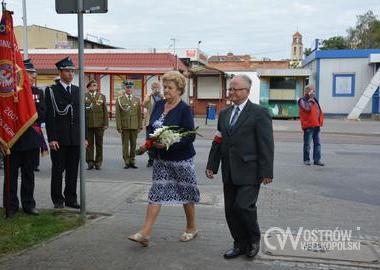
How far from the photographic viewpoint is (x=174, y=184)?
19.4 feet

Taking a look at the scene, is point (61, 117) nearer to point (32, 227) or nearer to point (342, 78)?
point (32, 227)

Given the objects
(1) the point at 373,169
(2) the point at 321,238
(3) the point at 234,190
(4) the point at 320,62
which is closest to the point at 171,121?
(3) the point at 234,190

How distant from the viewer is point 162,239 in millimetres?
6074

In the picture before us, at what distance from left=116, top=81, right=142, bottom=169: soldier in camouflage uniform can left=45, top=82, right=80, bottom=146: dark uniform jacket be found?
4429 millimetres

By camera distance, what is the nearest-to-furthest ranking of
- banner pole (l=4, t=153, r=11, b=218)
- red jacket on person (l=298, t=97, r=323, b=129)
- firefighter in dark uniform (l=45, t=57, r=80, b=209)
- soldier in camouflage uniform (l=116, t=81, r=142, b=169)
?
banner pole (l=4, t=153, r=11, b=218) < firefighter in dark uniform (l=45, t=57, r=80, b=209) < soldier in camouflage uniform (l=116, t=81, r=142, b=169) < red jacket on person (l=298, t=97, r=323, b=129)

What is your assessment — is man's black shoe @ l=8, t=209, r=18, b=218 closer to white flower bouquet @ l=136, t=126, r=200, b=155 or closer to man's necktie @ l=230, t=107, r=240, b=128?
white flower bouquet @ l=136, t=126, r=200, b=155

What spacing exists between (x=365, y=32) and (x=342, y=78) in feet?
A: 112

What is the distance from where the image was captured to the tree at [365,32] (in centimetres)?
6360

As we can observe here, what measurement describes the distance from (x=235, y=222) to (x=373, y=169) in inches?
298

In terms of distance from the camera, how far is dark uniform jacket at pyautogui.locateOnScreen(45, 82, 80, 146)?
7.31m

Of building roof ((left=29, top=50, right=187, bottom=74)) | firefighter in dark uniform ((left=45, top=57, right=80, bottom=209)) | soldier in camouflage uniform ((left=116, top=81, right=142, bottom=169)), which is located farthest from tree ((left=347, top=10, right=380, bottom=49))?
firefighter in dark uniform ((left=45, top=57, right=80, bottom=209))

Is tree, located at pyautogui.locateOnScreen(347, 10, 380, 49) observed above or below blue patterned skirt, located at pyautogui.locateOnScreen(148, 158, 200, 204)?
above

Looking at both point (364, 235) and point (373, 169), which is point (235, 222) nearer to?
point (364, 235)

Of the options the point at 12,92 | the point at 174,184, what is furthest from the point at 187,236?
the point at 12,92
